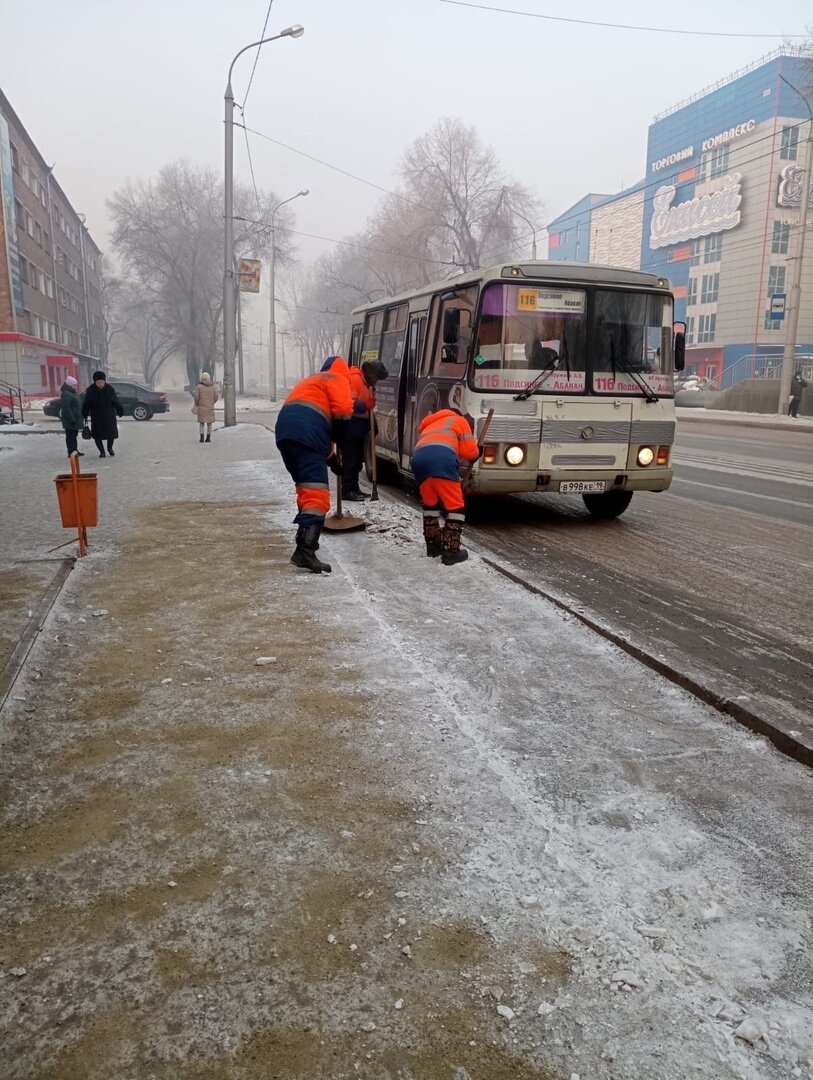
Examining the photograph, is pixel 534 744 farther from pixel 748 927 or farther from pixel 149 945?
pixel 149 945

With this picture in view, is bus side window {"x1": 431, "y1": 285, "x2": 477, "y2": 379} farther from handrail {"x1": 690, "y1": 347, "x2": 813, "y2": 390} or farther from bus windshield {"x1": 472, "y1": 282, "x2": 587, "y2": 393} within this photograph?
handrail {"x1": 690, "y1": 347, "x2": 813, "y2": 390}

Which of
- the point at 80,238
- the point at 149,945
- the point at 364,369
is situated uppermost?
the point at 80,238

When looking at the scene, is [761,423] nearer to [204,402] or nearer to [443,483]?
[204,402]

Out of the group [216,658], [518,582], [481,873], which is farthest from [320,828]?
[518,582]

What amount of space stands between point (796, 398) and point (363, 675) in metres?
33.0

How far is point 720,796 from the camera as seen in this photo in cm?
314

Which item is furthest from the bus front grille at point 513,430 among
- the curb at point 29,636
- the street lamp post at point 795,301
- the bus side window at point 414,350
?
the street lamp post at point 795,301

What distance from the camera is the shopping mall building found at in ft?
201

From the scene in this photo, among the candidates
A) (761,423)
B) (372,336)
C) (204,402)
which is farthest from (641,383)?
(761,423)

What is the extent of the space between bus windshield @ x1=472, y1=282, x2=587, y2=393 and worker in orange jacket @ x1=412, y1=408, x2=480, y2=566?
4.39 ft

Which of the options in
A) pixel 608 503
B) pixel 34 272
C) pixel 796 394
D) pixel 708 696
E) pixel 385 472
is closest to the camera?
pixel 708 696

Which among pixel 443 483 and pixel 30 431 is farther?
pixel 30 431

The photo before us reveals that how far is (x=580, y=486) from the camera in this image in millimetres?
8453

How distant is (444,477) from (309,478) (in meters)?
1.17
